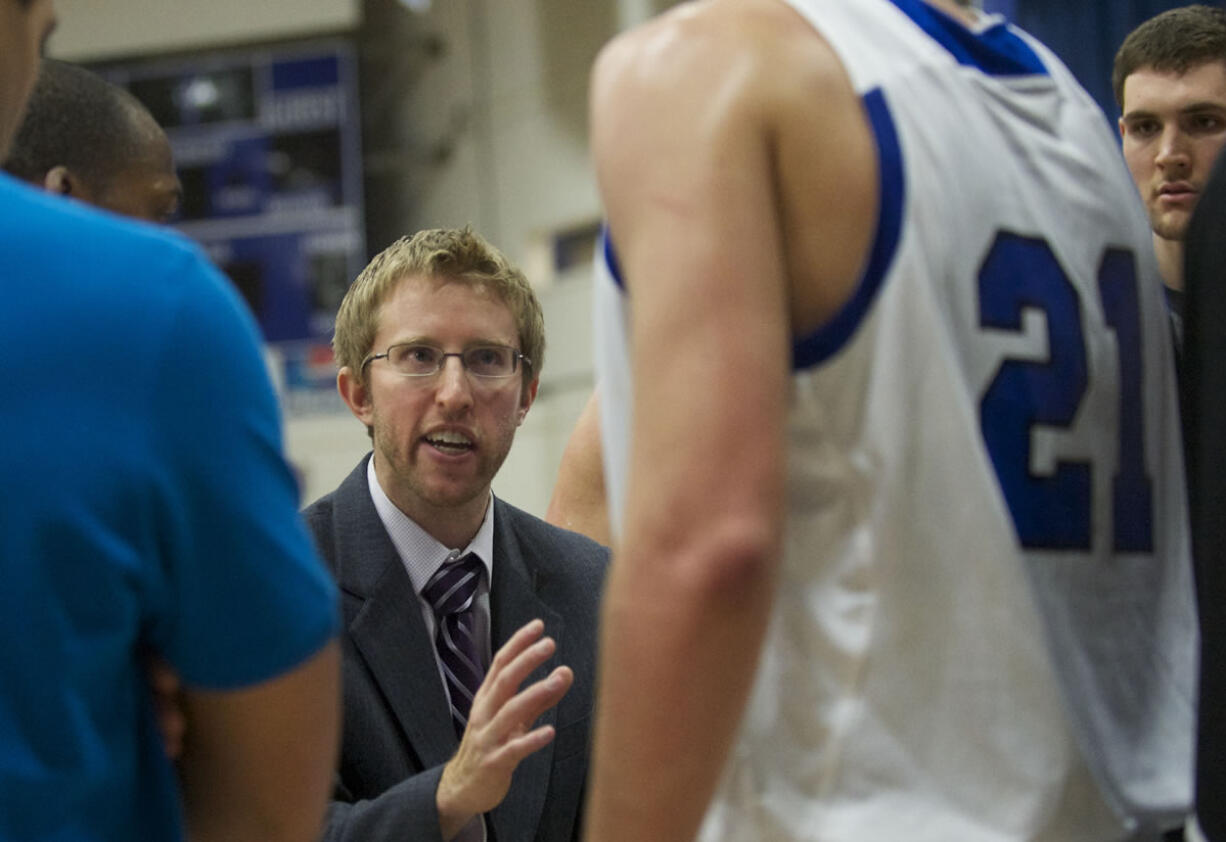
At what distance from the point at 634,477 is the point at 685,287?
0.48ft

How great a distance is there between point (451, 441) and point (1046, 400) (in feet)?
4.98

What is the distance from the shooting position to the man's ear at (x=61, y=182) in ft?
6.87

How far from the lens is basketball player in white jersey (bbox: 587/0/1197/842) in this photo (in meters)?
1.03

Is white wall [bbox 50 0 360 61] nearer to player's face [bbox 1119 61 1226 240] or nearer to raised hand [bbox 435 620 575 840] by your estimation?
player's face [bbox 1119 61 1226 240]

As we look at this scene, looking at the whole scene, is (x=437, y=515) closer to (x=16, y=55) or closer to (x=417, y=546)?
(x=417, y=546)

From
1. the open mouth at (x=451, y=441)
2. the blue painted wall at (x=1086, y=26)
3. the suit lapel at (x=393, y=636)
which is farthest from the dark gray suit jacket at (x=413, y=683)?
the blue painted wall at (x=1086, y=26)

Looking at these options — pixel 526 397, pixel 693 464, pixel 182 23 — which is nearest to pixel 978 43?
pixel 693 464

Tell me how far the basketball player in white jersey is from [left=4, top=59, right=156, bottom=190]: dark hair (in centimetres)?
125

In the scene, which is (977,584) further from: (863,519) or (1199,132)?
(1199,132)

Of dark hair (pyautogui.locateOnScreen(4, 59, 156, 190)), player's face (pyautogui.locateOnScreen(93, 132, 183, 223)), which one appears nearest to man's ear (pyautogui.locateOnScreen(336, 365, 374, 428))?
player's face (pyautogui.locateOnScreen(93, 132, 183, 223))

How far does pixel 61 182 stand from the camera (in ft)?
6.89

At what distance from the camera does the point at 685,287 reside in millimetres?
1045

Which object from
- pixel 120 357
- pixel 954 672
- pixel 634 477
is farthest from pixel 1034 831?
pixel 120 357

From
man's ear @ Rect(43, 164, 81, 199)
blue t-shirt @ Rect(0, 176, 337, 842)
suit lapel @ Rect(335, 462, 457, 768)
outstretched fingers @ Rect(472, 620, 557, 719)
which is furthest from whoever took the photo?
suit lapel @ Rect(335, 462, 457, 768)
